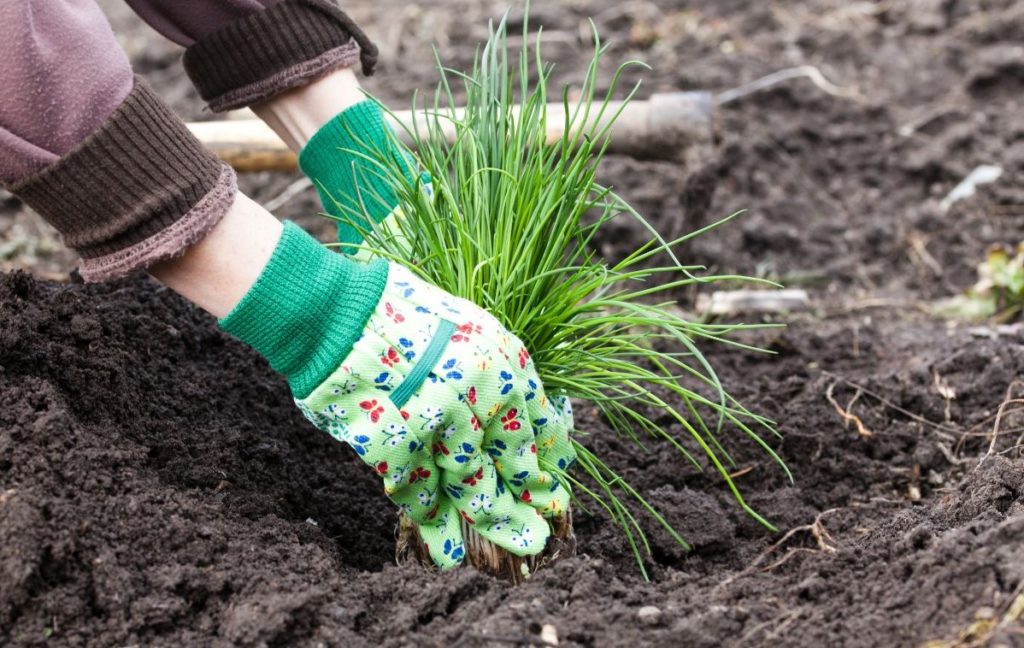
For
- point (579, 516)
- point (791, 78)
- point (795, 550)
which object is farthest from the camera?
point (791, 78)

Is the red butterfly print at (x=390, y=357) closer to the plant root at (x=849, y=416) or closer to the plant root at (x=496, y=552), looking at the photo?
the plant root at (x=496, y=552)

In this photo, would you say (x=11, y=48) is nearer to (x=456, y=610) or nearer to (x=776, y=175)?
(x=456, y=610)

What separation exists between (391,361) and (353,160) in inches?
22.9

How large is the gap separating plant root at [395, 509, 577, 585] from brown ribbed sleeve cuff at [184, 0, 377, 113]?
0.85m

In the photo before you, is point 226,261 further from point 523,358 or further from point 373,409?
point 523,358

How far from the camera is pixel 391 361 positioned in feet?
5.27

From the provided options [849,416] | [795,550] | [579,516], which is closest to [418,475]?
[579,516]

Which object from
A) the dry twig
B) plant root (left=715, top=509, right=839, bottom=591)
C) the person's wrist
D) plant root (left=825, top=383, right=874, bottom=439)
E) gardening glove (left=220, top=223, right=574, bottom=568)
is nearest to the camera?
gardening glove (left=220, top=223, right=574, bottom=568)

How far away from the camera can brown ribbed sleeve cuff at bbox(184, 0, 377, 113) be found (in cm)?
210

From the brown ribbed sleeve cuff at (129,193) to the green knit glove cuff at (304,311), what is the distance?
115mm

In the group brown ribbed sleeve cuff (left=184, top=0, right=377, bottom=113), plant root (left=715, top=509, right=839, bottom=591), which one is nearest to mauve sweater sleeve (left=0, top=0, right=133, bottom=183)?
brown ribbed sleeve cuff (left=184, top=0, right=377, bottom=113)

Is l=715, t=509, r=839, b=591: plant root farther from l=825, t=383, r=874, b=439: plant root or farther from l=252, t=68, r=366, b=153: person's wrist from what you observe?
l=252, t=68, r=366, b=153: person's wrist

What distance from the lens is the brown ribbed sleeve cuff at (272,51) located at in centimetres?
210

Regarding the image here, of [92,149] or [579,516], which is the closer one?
[92,149]
